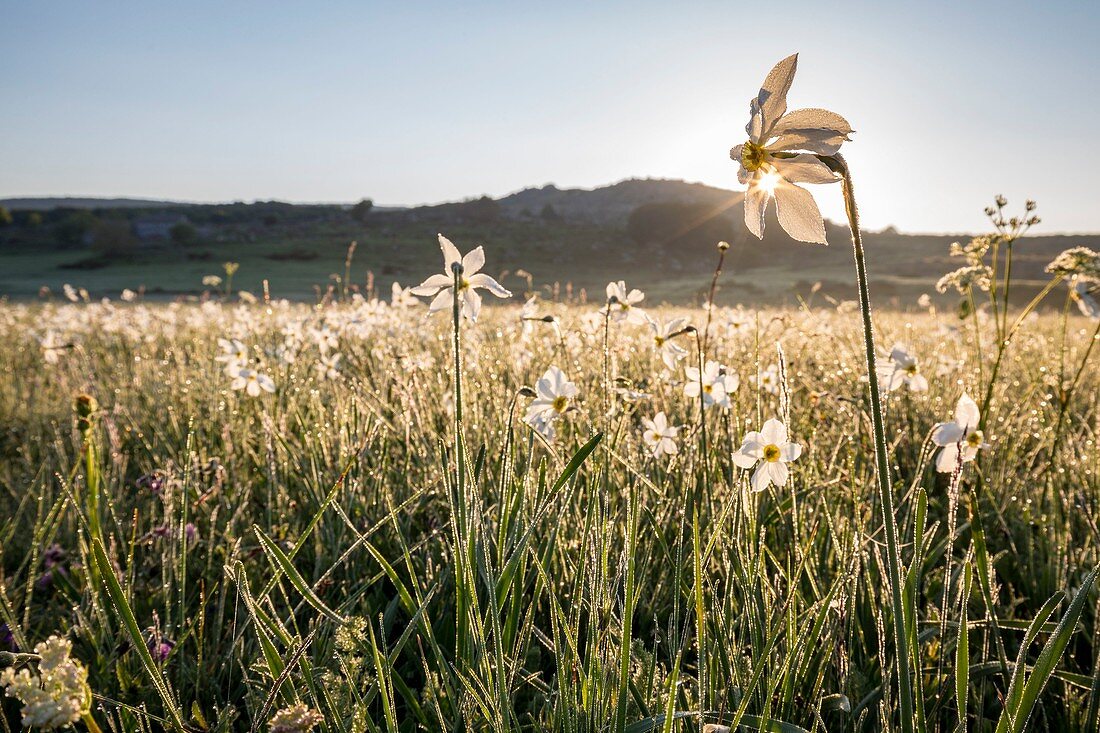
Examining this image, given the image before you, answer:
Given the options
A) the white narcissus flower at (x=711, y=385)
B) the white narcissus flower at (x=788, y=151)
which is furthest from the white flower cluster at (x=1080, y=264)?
the white narcissus flower at (x=788, y=151)

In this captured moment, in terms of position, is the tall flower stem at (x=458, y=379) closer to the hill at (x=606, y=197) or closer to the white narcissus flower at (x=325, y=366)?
the white narcissus flower at (x=325, y=366)

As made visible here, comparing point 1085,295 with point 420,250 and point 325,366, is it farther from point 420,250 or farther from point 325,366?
point 420,250

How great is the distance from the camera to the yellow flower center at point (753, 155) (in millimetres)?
975

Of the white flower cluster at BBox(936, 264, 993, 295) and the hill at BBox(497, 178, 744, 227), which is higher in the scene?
the hill at BBox(497, 178, 744, 227)

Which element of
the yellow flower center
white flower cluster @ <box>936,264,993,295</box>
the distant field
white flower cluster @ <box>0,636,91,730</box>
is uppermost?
the distant field

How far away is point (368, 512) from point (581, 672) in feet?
3.71

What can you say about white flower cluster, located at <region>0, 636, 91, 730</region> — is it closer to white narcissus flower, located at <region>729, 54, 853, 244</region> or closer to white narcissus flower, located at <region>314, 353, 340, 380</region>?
white narcissus flower, located at <region>729, 54, 853, 244</region>

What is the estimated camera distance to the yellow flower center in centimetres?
98

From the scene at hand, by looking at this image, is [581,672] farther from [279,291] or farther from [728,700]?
[279,291]

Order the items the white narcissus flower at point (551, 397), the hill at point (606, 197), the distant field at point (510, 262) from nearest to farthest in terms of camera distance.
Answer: the white narcissus flower at point (551, 397) < the distant field at point (510, 262) < the hill at point (606, 197)

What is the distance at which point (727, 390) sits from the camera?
2.13m

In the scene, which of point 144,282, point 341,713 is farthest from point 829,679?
point 144,282

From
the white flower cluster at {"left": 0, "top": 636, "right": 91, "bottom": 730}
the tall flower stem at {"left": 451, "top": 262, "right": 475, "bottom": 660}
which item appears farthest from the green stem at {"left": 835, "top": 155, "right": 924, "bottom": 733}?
the white flower cluster at {"left": 0, "top": 636, "right": 91, "bottom": 730}

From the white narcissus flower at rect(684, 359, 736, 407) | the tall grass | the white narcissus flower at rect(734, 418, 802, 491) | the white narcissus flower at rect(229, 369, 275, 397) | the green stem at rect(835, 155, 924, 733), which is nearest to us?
the green stem at rect(835, 155, 924, 733)
